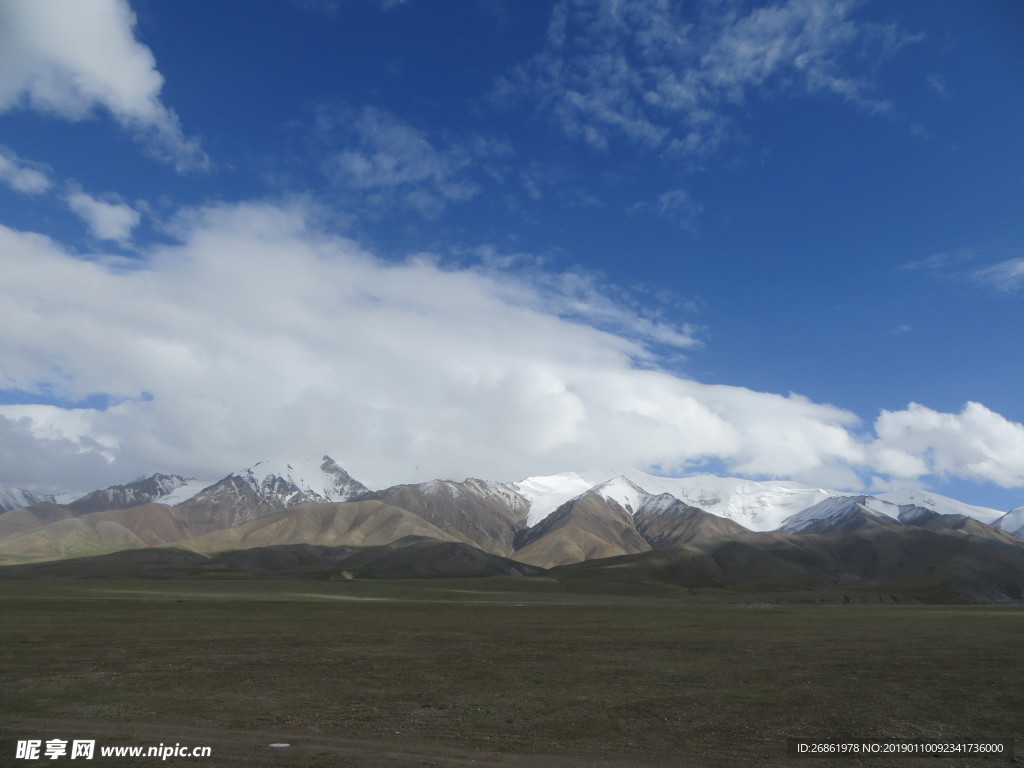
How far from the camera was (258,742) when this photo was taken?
18391mm

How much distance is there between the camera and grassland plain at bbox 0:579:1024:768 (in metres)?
18.4

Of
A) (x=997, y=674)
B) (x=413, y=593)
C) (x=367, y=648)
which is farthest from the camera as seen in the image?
(x=413, y=593)

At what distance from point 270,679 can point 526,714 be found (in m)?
11.5

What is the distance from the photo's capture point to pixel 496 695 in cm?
2542

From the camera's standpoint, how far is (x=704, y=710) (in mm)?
22906

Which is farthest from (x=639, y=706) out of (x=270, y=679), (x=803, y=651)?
(x=803, y=651)

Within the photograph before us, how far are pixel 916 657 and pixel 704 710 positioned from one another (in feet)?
66.5

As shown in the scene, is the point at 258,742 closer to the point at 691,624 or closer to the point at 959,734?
the point at 959,734

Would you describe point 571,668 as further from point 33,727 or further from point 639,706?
point 33,727

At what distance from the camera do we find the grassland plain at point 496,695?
18.4m

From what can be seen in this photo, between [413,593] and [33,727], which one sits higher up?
[33,727]

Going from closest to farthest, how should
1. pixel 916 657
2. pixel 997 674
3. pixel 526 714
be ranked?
pixel 526 714 → pixel 997 674 → pixel 916 657

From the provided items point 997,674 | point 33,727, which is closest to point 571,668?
point 997,674

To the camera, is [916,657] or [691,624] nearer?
[916,657]
